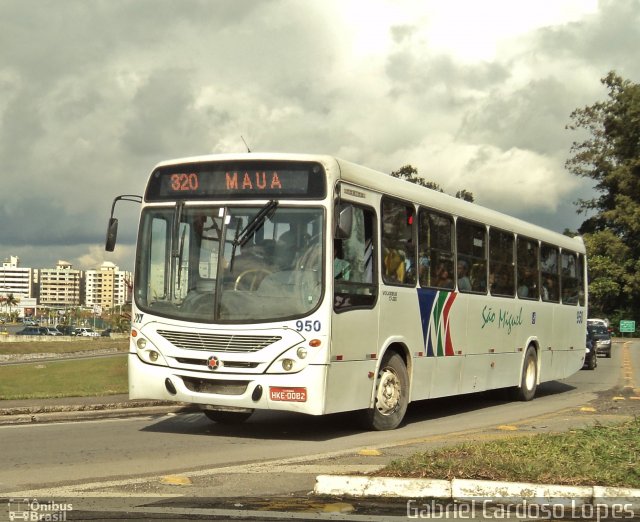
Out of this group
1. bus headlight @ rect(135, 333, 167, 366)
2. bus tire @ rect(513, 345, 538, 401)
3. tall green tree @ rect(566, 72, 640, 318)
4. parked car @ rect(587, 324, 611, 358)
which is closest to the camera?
bus headlight @ rect(135, 333, 167, 366)

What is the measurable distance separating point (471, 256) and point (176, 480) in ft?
25.5

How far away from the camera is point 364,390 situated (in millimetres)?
11195

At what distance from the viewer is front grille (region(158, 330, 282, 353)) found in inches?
407

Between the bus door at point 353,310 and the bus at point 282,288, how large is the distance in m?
0.02

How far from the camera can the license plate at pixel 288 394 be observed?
10211 millimetres

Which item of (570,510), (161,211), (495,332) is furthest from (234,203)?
(495,332)

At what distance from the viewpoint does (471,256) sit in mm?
14516

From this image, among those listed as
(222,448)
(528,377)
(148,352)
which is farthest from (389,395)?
(528,377)

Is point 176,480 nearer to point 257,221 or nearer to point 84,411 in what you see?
point 257,221

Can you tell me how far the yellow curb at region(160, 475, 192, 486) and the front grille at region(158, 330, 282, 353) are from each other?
246 centimetres

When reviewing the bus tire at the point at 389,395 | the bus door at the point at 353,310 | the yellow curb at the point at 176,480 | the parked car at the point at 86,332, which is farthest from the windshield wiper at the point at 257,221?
the parked car at the point at 86,332

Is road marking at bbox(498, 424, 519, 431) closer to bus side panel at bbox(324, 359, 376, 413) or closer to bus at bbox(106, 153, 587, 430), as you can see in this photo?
bus at bbox(106, 153, 587, 430)

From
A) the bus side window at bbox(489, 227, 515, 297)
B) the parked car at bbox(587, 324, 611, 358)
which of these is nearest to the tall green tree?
the parked car at bbox(587, 324, 611, 358)

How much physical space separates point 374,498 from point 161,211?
5273 millimetres
